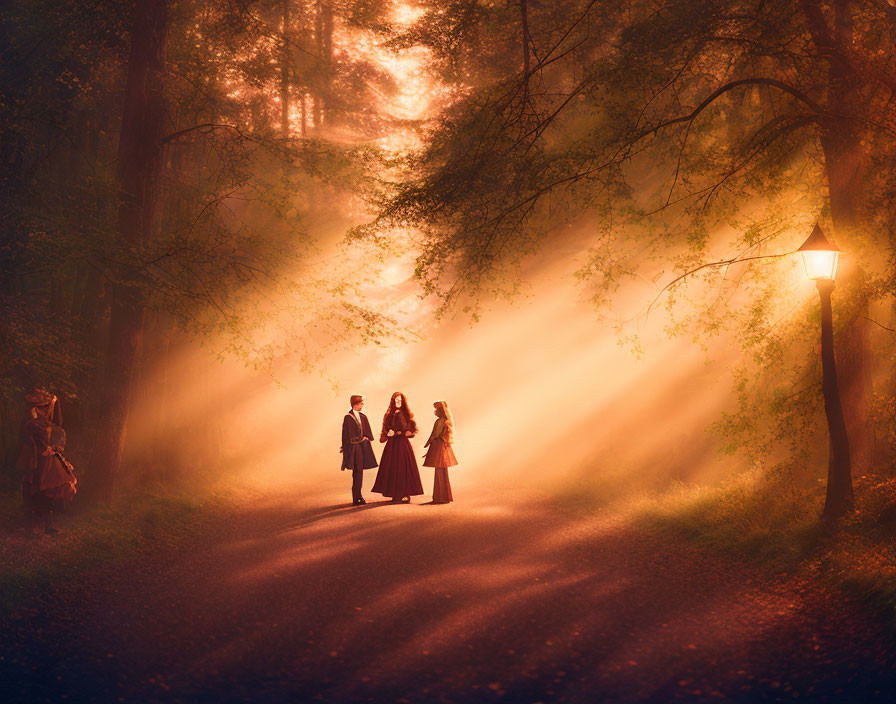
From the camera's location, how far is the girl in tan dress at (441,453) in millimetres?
16656

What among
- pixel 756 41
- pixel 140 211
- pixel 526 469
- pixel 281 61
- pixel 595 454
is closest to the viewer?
pixel 756 41

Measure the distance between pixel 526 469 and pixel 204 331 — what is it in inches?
460

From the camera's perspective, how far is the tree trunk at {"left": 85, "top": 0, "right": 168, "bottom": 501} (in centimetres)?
1445

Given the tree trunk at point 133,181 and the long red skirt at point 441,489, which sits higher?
the tree trunk at point 133,181

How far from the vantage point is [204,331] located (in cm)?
1413

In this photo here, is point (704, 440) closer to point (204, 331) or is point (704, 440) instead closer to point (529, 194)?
point (529, 194)

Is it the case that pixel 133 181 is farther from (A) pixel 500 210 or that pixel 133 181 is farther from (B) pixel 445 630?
(B) pixel 445 630

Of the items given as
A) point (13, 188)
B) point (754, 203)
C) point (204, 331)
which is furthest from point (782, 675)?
point (13, 188)

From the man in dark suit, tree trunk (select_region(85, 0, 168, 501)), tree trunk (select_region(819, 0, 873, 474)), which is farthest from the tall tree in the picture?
the man in dark suit

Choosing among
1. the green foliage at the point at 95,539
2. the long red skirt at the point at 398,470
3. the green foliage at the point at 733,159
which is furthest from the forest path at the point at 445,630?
the long red skirt at the point at 398,470

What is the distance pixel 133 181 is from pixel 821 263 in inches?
425

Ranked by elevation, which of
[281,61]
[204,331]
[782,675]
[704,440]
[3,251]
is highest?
[281,61]

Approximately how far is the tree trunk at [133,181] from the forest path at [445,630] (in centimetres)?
375

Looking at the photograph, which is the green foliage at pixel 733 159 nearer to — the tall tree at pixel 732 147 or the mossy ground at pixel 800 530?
the tall tree at pixel 732 147
